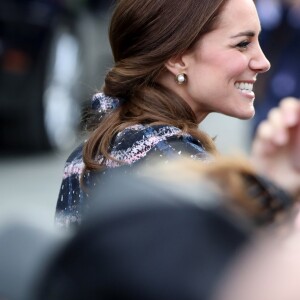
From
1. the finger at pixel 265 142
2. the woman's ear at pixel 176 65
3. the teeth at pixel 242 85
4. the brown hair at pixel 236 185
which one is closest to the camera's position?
the brown hair at pixel 236 185

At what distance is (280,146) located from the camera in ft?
7.52

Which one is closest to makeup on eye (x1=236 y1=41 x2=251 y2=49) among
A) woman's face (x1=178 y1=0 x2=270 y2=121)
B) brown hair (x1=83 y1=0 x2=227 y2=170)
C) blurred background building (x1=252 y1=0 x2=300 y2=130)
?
woman's face (x1=178 y1=0 x2=270 y2=121)

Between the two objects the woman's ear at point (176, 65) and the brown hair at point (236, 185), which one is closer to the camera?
the brown hair at point (236, 185)

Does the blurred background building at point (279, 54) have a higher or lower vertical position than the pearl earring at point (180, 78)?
higher

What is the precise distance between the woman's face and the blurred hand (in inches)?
21.1

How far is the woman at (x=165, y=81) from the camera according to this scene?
8.91 feet

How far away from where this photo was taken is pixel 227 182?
1291 millimetres

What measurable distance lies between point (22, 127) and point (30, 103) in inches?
9.5

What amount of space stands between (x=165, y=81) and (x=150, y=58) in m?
0.09

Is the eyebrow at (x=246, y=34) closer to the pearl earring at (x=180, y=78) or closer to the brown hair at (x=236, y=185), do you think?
the pearl earring at (x=180, y=78)

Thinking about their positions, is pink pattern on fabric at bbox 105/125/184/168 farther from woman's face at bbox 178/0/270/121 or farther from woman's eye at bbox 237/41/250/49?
woman's eye at bbox 237/41/250/49

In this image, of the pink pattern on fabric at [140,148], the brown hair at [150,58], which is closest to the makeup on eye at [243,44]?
the brown hair at [150,58]

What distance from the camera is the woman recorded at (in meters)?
2.72

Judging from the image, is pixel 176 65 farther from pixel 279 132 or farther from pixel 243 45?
pixel 279 132
